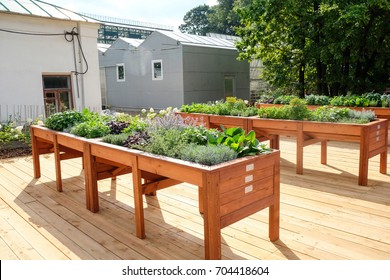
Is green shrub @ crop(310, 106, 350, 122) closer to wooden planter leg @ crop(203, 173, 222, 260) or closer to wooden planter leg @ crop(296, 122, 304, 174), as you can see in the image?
wooden planter leg @ crop(296, 122, 304, 174)

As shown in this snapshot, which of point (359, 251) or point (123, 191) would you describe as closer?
point (359, 251)

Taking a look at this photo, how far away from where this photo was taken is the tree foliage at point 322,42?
35.2ft

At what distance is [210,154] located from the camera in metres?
2.62

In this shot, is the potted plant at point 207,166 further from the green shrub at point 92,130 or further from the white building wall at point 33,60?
the white building wall at point 33,60

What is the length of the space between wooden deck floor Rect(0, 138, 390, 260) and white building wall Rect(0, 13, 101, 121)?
419cm

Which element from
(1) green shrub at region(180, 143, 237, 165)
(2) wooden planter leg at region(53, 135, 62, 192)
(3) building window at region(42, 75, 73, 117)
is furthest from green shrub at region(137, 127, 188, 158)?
(3) building window at region(42, 75, 73, 117)

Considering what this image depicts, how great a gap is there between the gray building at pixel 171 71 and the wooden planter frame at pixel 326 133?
34.3 ft

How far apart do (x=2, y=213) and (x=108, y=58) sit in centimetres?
1667

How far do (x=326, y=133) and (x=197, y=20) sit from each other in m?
43.6

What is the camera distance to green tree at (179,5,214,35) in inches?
1772

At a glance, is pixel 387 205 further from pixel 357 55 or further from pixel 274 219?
pixel 357 55

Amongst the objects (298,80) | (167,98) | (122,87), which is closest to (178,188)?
(298,80)

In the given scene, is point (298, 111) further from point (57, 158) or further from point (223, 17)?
point (223, 17)

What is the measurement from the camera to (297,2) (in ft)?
36.9
